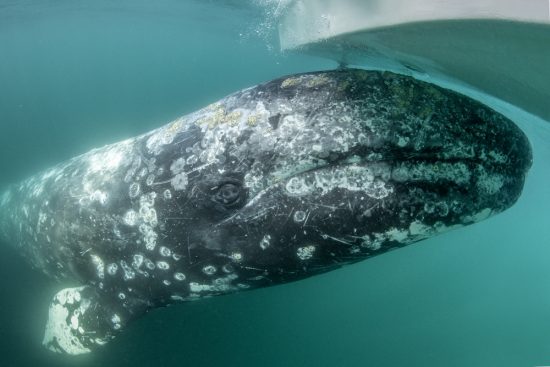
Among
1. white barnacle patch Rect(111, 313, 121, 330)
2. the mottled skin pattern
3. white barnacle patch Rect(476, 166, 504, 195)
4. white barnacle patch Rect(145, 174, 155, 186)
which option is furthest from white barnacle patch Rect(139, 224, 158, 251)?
white barnacle patch Rect(476, 166, 504, 195)

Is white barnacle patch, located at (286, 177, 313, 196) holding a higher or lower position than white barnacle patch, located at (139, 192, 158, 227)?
higher

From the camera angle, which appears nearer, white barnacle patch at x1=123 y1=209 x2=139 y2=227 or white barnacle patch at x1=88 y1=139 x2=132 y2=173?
white barnacle patch at x1=123 y1=209 x2=139 y2=227

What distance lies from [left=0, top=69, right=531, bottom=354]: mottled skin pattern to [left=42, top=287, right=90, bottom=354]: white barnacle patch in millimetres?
1758

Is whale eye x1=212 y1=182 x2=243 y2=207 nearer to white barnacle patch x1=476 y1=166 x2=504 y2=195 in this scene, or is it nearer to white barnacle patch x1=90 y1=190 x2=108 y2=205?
white barnacle patch x1=90 y1=190 x2=108 y2=205

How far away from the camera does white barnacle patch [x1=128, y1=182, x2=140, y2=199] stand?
404 cm

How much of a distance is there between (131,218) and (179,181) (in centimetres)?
91

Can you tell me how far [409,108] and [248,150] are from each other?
53.5 inches

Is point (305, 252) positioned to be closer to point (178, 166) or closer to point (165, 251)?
point (178, 166)

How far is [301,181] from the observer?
10.4 ft

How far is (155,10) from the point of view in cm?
3256

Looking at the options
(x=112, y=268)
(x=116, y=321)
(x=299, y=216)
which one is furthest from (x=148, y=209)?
(x=116, y=321)

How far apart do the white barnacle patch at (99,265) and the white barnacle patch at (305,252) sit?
9.05 feet

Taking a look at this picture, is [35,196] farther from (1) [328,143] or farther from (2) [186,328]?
(2) [186,328]

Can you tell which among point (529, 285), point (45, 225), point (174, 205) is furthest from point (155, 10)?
point (529, 285)
